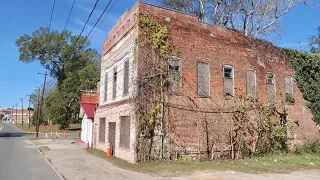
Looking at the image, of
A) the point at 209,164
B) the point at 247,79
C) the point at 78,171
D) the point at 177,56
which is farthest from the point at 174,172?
the point at 247,79

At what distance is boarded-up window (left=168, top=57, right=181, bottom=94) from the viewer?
16.7 m

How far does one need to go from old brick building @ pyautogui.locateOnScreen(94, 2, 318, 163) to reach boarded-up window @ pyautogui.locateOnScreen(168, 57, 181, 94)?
117 millimetres

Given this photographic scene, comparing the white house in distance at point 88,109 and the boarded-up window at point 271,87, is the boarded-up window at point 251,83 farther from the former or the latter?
the white house in distance at point 88,109

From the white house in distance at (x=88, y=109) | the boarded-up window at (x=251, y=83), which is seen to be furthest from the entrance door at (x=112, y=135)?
the boarded-up window at (x=251, y=83)

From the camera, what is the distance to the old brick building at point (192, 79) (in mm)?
16484

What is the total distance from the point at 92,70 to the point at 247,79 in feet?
137

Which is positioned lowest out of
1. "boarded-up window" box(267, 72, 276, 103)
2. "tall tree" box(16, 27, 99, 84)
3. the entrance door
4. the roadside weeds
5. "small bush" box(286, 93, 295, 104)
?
the roadside weeds

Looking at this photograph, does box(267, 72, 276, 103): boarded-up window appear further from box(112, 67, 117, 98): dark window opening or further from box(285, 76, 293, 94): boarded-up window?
box(112, 67, 117, 98): dark window opening

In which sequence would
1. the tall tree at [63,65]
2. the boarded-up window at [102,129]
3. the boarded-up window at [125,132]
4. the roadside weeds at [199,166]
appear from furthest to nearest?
the tall tree at [63,65], the boarded-up window at [102,129], the boarded-up window at [125,132], the roadside weeds at [199,166]

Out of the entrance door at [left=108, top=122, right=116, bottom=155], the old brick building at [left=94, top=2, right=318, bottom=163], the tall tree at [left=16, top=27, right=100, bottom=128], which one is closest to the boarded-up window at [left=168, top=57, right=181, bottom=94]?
the old brick building at [left=94, top=2, right=318, bottom=163]

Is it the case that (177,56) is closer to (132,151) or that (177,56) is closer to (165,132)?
(165,132)

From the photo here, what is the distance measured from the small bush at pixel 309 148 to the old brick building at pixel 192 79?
624 mm

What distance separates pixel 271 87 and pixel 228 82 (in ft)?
13.1

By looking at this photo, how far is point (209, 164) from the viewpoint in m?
15.1
